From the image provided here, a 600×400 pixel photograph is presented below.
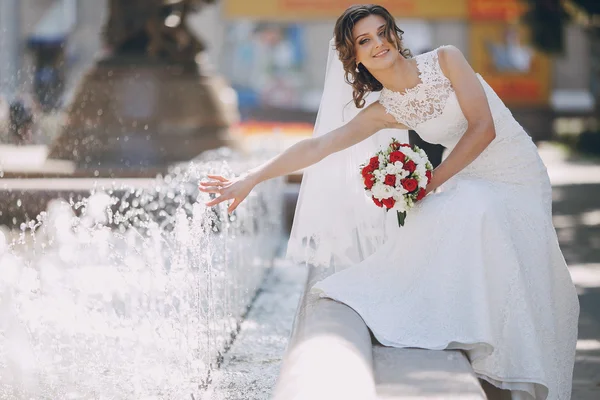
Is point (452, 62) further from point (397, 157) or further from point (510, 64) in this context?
point (510, 64)

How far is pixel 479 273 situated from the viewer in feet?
13.1

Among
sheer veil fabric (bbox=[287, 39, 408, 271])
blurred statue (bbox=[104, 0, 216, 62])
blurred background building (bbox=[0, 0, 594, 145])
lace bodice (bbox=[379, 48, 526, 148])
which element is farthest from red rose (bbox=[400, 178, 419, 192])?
blurred background building (bbox=[0, 0, 594, 145])

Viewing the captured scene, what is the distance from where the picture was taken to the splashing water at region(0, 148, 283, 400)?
4773 millimetres

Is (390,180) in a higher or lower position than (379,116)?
lower

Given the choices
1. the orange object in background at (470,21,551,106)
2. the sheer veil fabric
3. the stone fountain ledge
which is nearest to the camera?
the stone fountain ledge

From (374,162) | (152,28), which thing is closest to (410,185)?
(374,162)

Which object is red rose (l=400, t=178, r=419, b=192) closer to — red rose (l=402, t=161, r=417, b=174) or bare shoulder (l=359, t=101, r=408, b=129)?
red rose (l=402, t=161, r=417, b=174)

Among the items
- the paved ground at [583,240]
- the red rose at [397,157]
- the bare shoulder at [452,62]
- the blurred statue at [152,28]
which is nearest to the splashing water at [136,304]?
the red rose at [397,157]

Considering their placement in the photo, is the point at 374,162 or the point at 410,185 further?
the point at 374,162

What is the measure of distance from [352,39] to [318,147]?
52 cm

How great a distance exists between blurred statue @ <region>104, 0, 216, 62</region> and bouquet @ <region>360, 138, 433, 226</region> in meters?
8.00

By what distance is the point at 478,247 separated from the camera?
402 cm

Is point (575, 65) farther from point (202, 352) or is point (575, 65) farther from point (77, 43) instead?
point (202, 352)

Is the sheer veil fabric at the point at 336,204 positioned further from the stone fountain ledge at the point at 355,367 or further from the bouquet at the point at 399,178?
the stone fountain ledge at the point at 355,367
